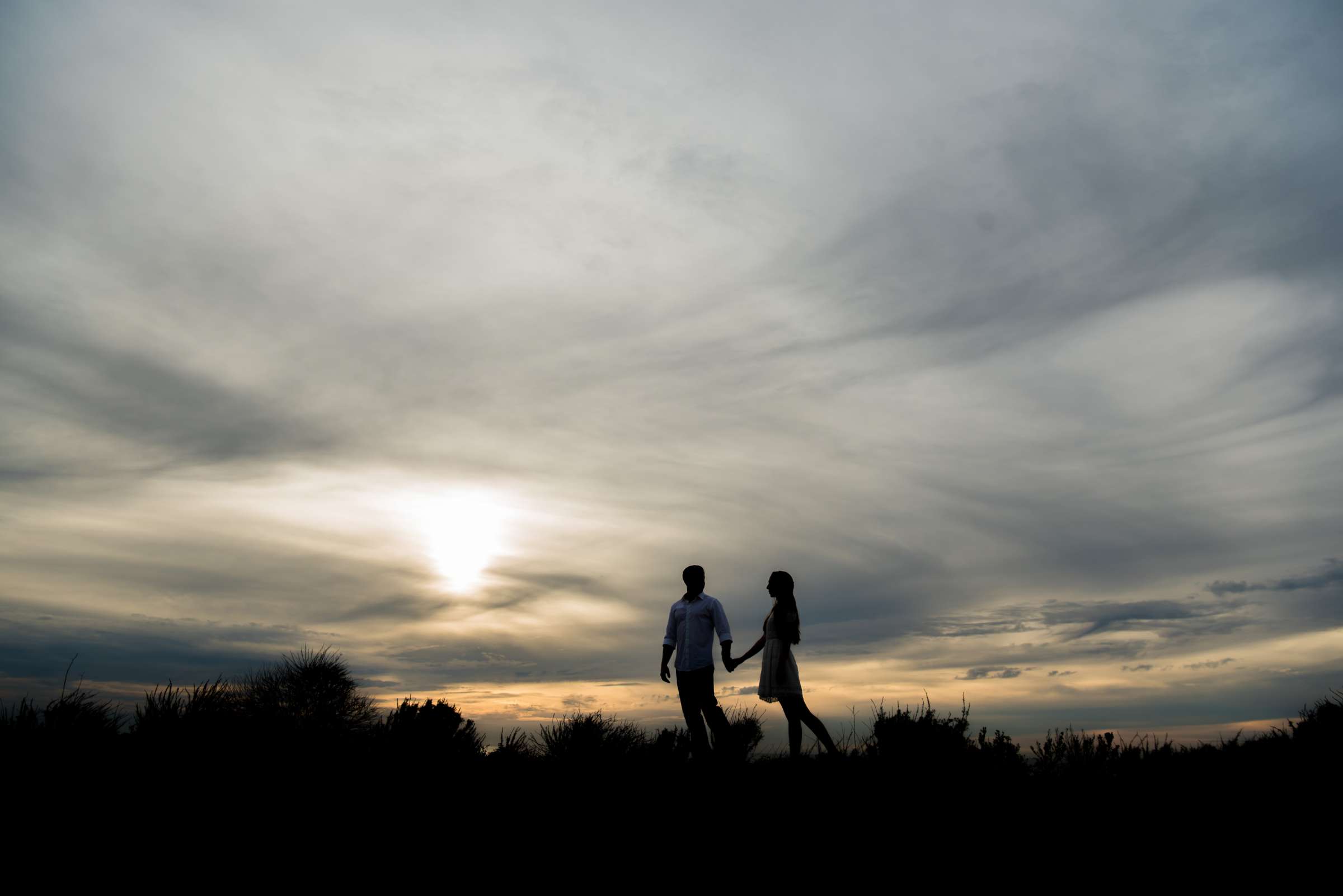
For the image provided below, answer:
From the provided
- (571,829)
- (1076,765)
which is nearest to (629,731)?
(571,829)

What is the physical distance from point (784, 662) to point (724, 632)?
42.2 inches

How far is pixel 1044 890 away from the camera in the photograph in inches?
219

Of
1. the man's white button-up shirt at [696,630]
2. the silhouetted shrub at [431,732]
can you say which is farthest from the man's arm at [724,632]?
the silhouetted shrub at [431,732]

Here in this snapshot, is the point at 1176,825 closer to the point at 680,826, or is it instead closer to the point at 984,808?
the point at 984,808

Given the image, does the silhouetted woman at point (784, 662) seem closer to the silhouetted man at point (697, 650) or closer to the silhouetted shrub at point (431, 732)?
the silhouetted man at point (697, 650)

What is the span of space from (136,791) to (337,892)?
7.16ft

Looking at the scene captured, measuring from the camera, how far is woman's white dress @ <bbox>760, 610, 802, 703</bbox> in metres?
10.9

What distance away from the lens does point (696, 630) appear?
11.6 meters

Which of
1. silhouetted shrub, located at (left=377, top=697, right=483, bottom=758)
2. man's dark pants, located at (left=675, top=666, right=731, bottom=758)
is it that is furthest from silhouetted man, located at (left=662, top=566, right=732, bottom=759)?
silhouetted shrub, located at (left=377, top=697, right=483, bottom=758)

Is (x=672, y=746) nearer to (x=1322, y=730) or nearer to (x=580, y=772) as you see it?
(x=580, y=772)

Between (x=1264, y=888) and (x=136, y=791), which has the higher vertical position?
(x=136, y=791)

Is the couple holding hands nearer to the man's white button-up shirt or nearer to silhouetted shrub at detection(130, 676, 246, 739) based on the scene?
the man's white button-up shirt

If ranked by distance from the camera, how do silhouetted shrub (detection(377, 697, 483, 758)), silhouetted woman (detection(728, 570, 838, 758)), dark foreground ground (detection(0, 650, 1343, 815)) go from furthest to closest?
silhouetted woman (detection(728, 570, 838, 758))
silhouetted shrub (detection(377, 697, 483, 758))
dark foreground ground (detection(0, 650, 1343, 815))

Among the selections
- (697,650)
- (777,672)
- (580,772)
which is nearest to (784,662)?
(777,672)
